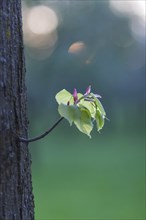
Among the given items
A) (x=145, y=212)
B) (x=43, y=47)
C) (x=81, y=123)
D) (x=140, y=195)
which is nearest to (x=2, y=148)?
(x=81, y=123)

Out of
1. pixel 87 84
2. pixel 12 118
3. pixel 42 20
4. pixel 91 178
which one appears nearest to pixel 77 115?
pixel 12 118

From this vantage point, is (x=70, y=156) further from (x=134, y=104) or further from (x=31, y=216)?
(x=31, y=216)

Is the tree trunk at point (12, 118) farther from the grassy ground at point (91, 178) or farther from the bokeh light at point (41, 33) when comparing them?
the bokeh light at point (41, 33)

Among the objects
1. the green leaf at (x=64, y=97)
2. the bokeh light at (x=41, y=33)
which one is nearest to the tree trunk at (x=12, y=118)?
the green leaf at (x=64, y=97)

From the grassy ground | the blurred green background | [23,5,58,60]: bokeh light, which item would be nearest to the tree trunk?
the grassy ground

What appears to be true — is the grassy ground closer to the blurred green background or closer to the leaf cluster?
the blurred green background

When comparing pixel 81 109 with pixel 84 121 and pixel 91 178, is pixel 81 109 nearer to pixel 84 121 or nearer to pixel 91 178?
pixel 84 121
